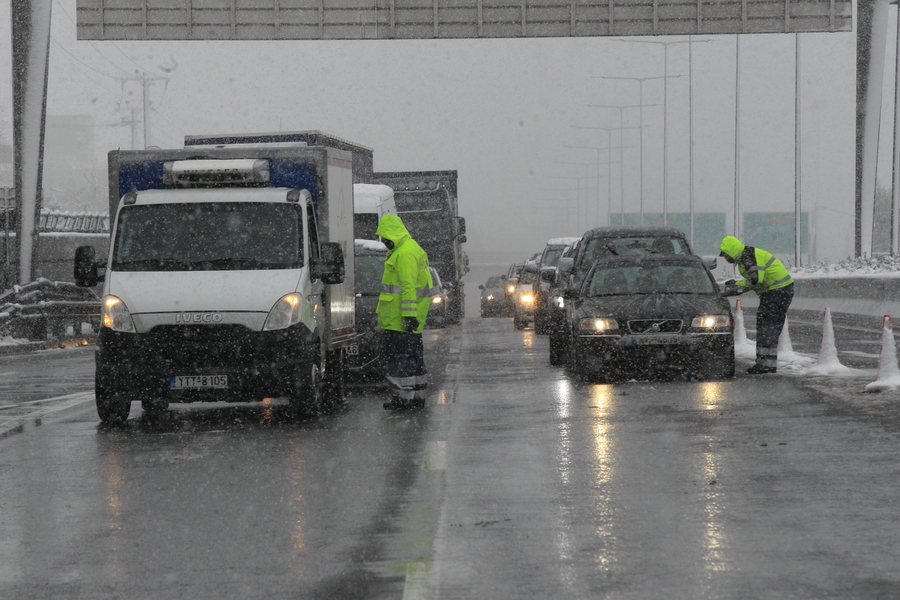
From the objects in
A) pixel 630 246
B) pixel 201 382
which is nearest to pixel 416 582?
pixel 201 382

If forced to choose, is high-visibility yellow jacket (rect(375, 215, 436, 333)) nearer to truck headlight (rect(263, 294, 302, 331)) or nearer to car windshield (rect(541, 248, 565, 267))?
truck headlight (rect(263, 294, 302, 331))

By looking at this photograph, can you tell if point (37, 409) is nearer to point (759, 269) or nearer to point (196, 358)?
point (196, 358)

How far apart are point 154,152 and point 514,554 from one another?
7838mm

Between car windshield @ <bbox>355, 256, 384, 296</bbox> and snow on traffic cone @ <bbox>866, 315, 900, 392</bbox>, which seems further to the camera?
car windshield @ <bbox>355, 256, 384, 296</bbox>

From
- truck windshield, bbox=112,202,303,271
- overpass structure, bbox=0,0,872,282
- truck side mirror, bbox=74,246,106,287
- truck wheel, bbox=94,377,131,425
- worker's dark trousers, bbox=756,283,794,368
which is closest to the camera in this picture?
truck wheel, bbox=94,377,131,425

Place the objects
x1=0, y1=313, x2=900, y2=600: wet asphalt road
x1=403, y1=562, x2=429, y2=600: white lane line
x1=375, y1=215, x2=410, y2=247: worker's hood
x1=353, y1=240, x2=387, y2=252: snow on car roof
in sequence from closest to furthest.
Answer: x1=403, y1=562, x2=429, y2=600: white lane line, x1=0, y1=313, x2=900, y2=600: wet asphalt road, x1=375, y1=215, x2=410, y2=247: worker's hood, x1=353, y1=240, x2=387, y2=252: snow on car roof

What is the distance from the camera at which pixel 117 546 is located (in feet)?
21.5

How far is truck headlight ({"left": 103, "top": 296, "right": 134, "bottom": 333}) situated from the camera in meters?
11.5

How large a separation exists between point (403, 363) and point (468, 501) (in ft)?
16.5

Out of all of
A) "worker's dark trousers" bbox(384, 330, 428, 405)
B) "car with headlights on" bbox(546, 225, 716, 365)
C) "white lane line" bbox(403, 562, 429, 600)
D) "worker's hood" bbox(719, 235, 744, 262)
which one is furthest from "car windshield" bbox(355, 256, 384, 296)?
"white lane line" bbox(403, 562, 429, 600)

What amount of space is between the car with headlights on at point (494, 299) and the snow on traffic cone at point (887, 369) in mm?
33963

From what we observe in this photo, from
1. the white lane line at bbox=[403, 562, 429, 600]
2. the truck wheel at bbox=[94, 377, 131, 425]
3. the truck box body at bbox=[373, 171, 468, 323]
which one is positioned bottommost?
the white lane line at bbox=[403, 562, 429, 600]

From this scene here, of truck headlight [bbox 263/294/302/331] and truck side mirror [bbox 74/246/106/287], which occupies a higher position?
truck side mirror [bbox 74/246/106/287]

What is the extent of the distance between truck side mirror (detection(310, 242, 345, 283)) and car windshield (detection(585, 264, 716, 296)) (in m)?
4.53
